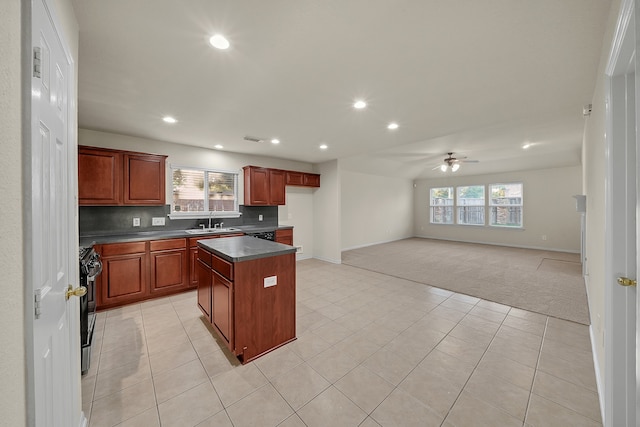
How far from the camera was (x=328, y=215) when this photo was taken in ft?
19.6

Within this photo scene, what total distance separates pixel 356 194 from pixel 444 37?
592 centimetres

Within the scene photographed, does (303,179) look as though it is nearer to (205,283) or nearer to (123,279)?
(205,283)

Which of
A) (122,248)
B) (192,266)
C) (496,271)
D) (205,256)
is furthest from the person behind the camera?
(496,271)

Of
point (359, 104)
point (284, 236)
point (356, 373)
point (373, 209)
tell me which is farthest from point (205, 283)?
point (373, 209)

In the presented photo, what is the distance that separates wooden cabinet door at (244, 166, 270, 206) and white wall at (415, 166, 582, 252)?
7.07 meters

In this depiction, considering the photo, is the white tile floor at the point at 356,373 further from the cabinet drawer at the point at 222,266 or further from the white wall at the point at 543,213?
the white wall at the point at 543,213

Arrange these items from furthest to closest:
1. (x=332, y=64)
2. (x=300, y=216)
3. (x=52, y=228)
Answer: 1. (x=300, y=216)
2. (x=332, y=64)
3. (x=52, y=228)

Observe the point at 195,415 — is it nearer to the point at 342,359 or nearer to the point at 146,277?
the point at 342,359

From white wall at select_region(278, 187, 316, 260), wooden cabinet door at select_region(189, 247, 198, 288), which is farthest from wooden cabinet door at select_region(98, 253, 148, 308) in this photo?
white wall at select_region(278, 187, 316, 260)

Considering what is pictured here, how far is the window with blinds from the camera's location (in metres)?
4.34

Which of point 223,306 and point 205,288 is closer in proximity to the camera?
point 223,306

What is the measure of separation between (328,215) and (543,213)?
6.37 meters

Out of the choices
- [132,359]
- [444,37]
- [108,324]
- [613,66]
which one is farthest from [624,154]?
[108,324]

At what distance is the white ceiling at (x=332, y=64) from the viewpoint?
1.47 m
